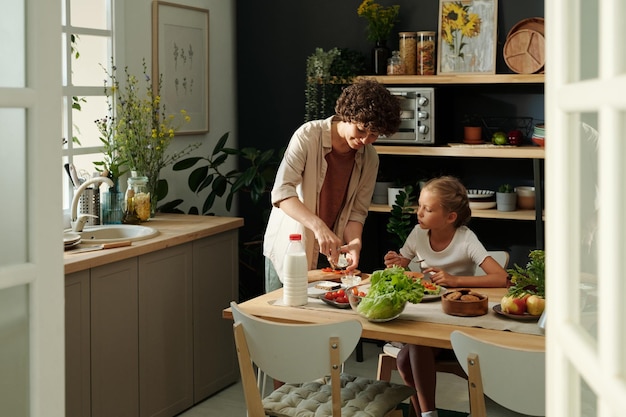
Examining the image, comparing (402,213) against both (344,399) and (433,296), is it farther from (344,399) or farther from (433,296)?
(344,399)

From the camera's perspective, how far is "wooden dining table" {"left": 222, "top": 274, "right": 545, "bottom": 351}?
2.70 meters

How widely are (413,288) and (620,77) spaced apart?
7.50ft

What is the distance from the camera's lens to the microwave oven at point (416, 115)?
488 centimetres

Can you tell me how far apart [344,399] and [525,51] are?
99.2 inches

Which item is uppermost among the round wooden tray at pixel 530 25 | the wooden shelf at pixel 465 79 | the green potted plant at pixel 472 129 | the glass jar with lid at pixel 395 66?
the round wooden tray at pixel 530 25

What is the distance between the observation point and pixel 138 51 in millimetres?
4812

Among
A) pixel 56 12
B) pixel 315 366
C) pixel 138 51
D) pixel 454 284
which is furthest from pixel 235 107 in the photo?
pixel 56 12

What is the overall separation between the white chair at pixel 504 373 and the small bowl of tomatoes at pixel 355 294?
585mm

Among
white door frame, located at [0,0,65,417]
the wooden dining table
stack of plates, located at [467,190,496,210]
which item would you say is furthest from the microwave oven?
white door frame, located at [0,0,65,417]

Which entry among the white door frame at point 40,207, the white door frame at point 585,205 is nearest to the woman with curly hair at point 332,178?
the white door frame at point 40,207

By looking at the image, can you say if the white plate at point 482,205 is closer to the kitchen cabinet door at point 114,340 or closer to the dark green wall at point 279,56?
the dark green wall at point 279,56

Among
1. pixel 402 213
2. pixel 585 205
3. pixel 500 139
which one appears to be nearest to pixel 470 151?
pixel 500 139

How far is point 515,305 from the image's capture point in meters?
2.90

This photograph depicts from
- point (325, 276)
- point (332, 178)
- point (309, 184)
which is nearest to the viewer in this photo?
point (325, 276)
